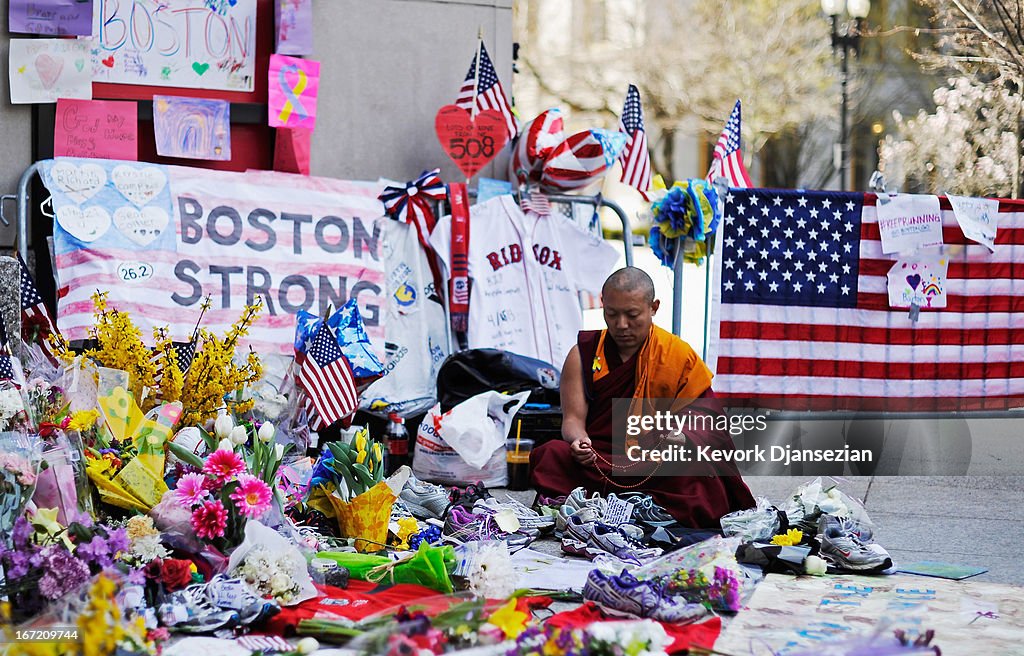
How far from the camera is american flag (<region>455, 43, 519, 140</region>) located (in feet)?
26.1

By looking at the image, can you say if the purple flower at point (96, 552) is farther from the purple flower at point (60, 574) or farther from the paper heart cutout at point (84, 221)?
the paper heart cutout at point (84, 221)

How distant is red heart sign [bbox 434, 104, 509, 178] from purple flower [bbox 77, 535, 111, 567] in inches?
172

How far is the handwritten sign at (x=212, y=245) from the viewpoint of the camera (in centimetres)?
696

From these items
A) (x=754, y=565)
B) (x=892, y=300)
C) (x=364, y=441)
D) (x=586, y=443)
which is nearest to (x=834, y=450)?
(x=892, y=300)

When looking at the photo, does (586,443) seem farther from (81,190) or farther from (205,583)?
(81,190)

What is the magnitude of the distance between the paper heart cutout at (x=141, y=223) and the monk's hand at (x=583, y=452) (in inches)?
109

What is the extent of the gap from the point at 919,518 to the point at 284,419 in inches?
132

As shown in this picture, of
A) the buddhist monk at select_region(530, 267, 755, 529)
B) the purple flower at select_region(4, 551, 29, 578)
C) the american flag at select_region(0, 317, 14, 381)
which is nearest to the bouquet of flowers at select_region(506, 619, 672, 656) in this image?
the purple flower at select_region(4, 551, 29, 578)

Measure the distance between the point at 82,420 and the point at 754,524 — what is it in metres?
2.93

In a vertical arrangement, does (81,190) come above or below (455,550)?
above

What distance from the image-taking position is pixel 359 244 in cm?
779

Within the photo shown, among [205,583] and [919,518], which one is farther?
[919,518]

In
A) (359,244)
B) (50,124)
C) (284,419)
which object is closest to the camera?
(284,419)

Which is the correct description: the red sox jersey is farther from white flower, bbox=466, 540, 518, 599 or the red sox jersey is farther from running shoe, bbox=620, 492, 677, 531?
white flower, bbox=466, 540, 518, 599
